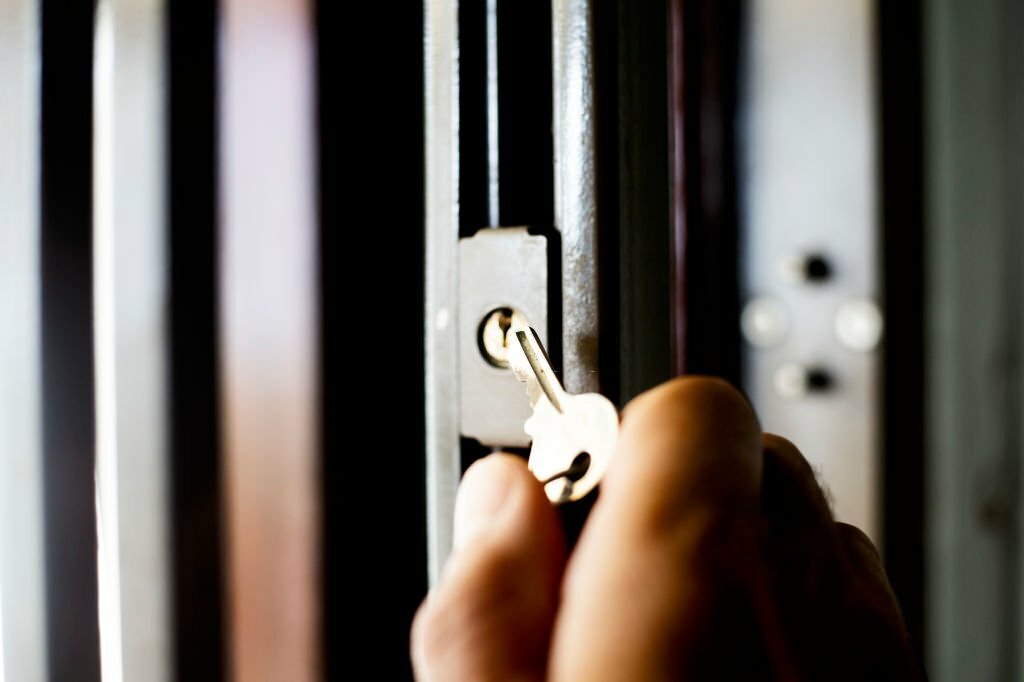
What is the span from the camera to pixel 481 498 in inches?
12.3

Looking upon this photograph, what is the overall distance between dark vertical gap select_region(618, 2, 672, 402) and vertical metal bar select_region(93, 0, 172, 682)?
0.34m

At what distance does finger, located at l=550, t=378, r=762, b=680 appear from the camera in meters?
0.26

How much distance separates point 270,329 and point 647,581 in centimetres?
38

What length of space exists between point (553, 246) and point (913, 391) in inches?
32.2

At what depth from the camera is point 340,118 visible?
0.55m

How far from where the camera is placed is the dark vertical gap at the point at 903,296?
3.31 feet

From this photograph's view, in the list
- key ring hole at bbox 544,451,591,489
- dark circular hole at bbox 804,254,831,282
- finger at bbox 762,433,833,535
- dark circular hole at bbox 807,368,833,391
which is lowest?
dark circular hole at bbox 807,368,833,391

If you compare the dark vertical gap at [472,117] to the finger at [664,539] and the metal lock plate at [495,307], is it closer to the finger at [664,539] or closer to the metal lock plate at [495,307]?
the metal lock plate at [495,307]

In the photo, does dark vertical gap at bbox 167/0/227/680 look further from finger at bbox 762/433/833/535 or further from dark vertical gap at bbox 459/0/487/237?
finger at bbox 762/433/833/535

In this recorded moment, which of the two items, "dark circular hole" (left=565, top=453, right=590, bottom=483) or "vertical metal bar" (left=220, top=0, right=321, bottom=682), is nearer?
"dark circular hole" (left=565, top=453, right=590, bottom=483)

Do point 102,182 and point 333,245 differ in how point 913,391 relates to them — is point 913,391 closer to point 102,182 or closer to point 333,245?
point 333,245

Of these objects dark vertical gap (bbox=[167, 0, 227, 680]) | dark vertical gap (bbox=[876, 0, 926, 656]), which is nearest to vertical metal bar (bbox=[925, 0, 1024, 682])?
dark vertical gap (bbox=[876, 0, 926, 656])

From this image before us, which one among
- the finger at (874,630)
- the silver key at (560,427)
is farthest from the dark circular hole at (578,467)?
the finger at (874,630)

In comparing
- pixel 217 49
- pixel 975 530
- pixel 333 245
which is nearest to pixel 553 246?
→ pixel 333 245
